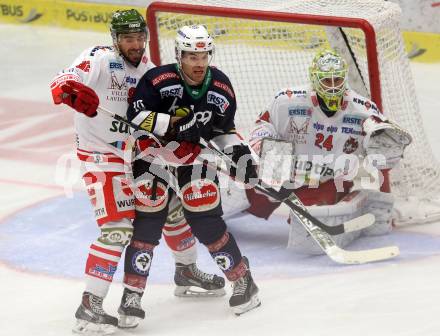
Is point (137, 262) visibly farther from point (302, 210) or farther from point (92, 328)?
point (302, 210)

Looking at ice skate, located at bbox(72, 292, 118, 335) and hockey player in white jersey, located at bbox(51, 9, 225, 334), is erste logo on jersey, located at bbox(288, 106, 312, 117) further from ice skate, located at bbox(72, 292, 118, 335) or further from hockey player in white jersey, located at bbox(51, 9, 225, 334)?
ice skate, located at bbox(72, 292, 118, 335)

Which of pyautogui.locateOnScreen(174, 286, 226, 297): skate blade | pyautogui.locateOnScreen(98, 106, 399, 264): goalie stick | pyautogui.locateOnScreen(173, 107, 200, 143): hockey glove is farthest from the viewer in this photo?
pyautogui.locateOnScreen(98, 106, 399, 264): goalie stick

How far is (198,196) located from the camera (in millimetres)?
4621

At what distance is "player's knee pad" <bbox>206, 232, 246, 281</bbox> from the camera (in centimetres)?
471

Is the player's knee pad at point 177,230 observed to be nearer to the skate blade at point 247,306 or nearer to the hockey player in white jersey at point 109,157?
the hockey player in white jersey at point 109,157

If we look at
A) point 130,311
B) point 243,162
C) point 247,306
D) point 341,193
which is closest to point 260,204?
point 341,193

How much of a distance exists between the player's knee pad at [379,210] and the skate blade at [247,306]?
1.27 metres

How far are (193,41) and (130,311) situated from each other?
1.17 m

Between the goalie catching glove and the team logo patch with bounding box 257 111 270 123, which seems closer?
the goalie catching glove

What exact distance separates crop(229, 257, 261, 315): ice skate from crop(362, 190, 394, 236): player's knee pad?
4.15ft

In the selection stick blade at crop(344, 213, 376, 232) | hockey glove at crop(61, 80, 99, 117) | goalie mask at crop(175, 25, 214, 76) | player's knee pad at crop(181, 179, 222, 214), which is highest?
goalie mask at crop(175, 25, 214, 76)

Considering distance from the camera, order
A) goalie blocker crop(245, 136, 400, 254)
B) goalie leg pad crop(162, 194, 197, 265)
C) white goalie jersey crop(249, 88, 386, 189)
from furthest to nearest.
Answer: white goalie jersey crop(249, 88, 386, 189), goalie blocker crop(245, 136, 400, 254), goalie leg pad crop(162, 194, 197, 265)

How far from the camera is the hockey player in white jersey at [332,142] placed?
5711mm

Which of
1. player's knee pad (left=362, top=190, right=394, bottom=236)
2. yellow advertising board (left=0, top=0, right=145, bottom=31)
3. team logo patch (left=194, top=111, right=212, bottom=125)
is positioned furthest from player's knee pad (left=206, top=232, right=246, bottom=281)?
yellow advertising board (left=0, top=0, right=145, bottom=31)
